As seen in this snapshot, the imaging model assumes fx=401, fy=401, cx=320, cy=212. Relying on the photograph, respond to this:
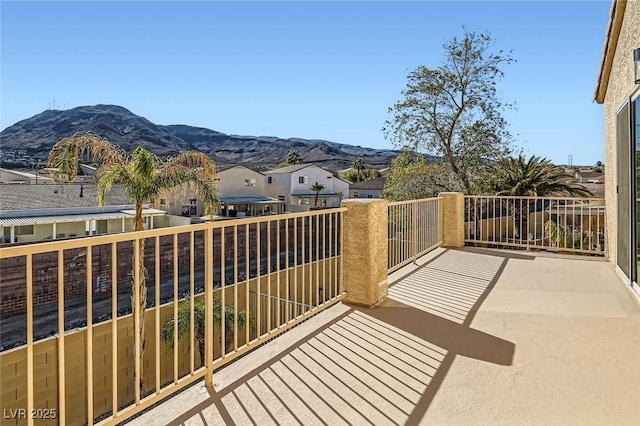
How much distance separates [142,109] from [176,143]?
11928mm

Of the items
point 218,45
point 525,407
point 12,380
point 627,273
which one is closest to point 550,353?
point 525,407

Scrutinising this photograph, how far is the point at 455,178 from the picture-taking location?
1694cm

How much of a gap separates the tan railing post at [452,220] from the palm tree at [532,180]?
325 inches

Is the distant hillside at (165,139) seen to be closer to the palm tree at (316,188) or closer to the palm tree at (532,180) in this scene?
the palm tree at (316,188)

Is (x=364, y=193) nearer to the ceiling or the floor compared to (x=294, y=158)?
nearer to the floor

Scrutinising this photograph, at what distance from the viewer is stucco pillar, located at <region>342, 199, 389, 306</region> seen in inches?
163

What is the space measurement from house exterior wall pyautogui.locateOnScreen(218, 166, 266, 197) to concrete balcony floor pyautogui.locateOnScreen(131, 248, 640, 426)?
31.4 metres

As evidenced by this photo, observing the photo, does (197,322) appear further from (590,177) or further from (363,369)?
(590,177)

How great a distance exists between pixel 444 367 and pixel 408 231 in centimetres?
347

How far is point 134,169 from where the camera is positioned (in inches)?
472

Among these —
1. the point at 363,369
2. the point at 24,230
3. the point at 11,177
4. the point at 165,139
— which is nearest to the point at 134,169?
the point at 363,369

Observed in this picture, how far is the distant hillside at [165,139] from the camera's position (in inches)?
2355

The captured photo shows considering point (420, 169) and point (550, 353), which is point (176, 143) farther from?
point (550, 353)

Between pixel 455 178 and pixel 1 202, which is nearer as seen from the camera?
pixel 455 178
